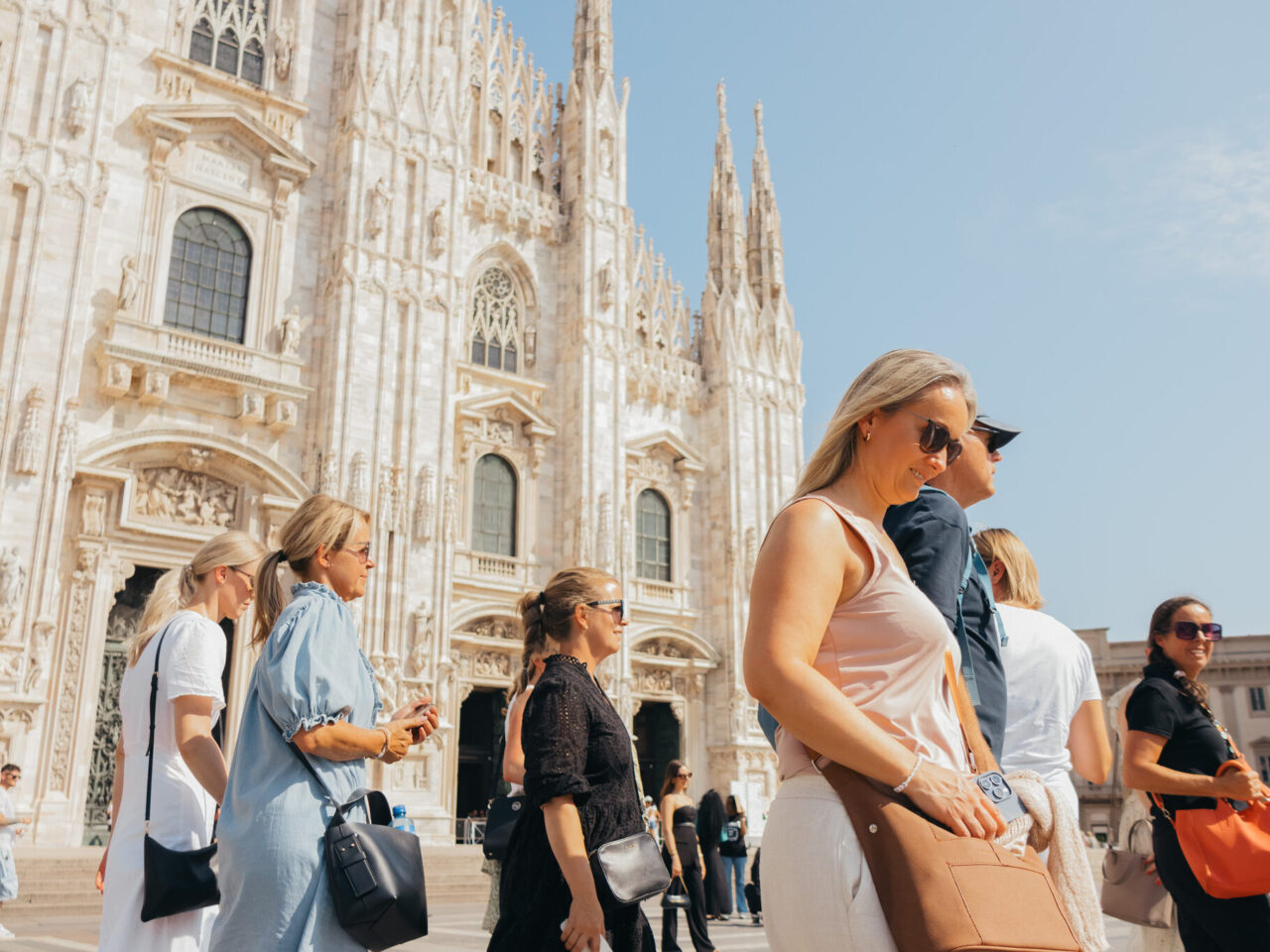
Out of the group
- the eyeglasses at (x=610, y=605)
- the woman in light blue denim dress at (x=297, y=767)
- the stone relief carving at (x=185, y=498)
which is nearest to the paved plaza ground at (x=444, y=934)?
the eyeglasses at (x=610, y=605)

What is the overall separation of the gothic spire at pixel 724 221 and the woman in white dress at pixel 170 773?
69.7 ft

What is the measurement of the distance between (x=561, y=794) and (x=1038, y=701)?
145cm

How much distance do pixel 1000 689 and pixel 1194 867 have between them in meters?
1.91

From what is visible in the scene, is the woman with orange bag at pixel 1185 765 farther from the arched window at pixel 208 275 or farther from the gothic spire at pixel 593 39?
the gothic spire at pixel 593 39

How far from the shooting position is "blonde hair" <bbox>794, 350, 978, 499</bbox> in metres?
2.11

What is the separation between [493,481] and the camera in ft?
64.6

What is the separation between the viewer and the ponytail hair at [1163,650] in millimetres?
4145

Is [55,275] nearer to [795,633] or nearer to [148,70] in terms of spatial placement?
[148,70]

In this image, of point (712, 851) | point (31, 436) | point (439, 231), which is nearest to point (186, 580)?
point (712, 851)

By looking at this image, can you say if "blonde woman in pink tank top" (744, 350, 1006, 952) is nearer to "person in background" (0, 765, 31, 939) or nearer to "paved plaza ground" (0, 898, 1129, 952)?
"paved plaza ground" (0, 898, 1129, 952)

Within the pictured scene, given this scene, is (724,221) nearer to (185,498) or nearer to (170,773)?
(185,498)

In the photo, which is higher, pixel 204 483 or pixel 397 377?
pixel 397 377

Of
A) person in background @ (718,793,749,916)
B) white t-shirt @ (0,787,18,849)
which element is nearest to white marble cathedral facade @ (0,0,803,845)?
white t-shirt @ (0,787,18,849)

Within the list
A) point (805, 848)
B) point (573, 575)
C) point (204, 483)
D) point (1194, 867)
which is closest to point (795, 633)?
point (805, 848)
